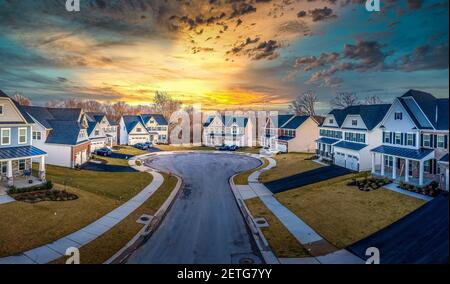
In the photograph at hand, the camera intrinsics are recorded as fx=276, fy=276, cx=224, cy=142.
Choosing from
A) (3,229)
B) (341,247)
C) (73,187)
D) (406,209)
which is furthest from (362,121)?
(3,229)

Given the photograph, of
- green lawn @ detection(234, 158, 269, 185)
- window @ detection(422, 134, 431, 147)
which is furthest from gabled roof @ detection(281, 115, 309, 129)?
window @ detection(422, 134, 431, 147)

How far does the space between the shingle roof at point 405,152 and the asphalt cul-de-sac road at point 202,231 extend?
32.8 ft

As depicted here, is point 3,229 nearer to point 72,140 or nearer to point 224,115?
point 72,140

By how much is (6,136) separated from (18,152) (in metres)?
1.44

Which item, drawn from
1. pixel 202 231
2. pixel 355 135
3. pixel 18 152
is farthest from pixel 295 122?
pixel 18 152

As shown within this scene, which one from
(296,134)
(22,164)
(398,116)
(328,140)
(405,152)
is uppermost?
(398,116)

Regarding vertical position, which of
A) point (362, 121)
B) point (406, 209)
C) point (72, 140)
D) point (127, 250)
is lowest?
point (127, 250)

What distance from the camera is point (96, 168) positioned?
31.7m

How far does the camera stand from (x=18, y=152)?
2059cm

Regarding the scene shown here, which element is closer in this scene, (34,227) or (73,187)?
(34,227)

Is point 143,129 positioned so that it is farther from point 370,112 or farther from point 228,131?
point 370,112

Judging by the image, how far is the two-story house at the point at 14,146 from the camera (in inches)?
768

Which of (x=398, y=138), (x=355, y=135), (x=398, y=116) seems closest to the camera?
(x=398, y=116)
